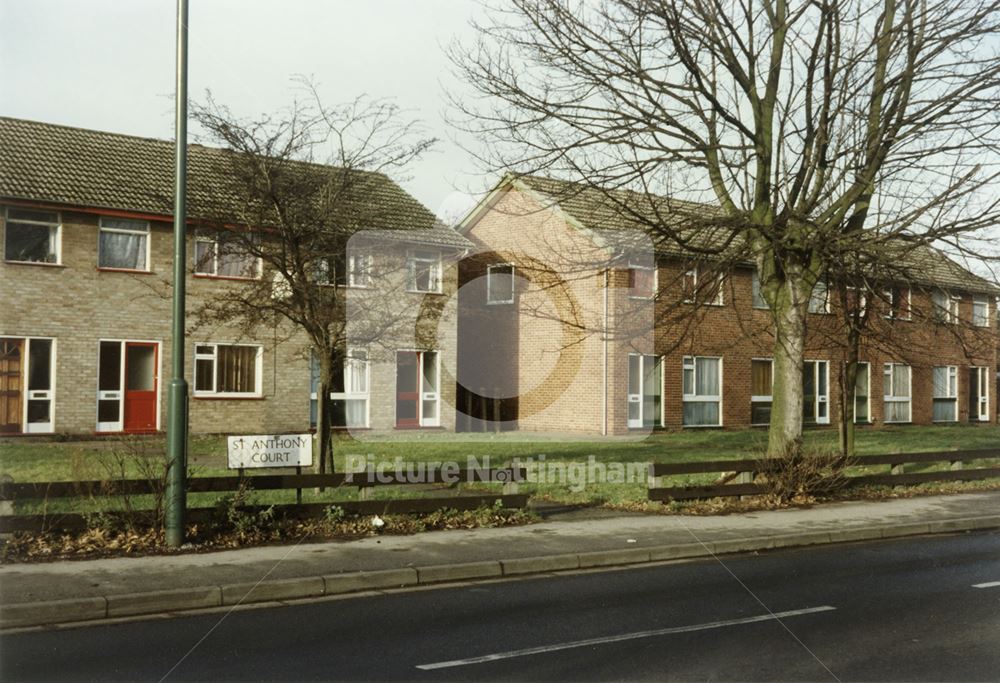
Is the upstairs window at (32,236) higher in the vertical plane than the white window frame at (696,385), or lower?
higher

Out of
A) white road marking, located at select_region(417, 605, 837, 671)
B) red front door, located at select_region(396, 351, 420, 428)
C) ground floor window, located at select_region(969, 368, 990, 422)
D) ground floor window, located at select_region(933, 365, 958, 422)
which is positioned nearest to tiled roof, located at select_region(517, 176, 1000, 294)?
white road marking, located at select_region(417, 605, 837, 671)

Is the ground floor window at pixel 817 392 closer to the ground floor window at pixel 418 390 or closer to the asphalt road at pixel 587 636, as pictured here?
the ground floor window at pixel 418 390

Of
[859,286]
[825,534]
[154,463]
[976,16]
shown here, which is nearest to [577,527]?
[825,534]

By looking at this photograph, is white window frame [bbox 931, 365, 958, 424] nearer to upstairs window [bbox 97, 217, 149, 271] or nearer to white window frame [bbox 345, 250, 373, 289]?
upstairs window [bbox 97, 217, 149, 271]

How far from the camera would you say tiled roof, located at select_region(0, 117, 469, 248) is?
24094 millimetres

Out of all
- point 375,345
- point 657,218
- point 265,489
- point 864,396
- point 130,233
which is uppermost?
point 130,233

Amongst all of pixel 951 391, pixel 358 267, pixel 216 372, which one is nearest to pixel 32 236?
pixel 216 372

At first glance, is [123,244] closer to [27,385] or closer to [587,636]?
[27,385]

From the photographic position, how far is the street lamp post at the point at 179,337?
10289 millimetres

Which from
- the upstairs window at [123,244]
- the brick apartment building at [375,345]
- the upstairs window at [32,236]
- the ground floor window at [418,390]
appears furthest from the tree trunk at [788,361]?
the upstairs window at [32,236]

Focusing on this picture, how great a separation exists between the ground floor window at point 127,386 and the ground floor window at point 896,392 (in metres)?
26.3

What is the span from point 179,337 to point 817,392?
28.6 metres

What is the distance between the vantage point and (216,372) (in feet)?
86.5

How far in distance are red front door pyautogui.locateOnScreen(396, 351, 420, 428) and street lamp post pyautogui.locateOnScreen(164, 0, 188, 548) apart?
1804 centimetres
